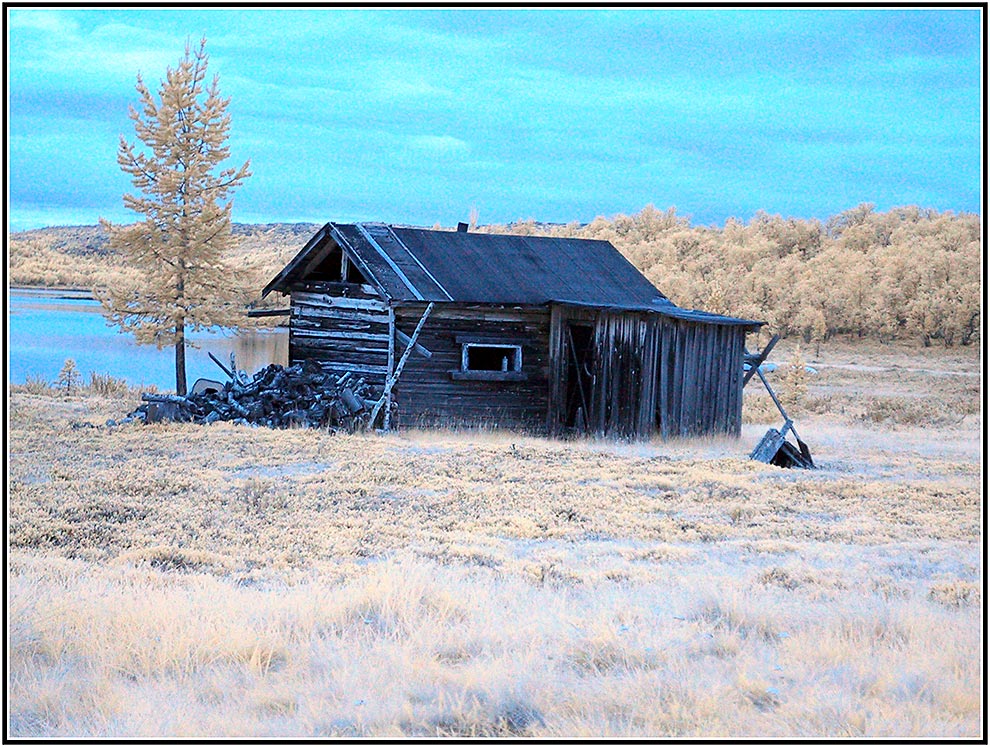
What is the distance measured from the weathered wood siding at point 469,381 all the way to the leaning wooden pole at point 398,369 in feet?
0.54

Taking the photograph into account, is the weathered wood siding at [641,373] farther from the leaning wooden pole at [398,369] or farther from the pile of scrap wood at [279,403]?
the pile of scrap wood at [279,403]

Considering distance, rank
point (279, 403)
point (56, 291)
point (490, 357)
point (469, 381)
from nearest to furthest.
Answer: point (279, 403)
point (469, 381)
point (490, 357)
point (56, 291)

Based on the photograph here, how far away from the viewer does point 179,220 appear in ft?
84.5

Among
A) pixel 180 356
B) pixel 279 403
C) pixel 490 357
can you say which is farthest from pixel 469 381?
pixel 180 356

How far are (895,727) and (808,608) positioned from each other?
228cm

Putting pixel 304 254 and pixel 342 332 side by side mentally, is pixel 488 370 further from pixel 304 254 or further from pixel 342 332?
pixel 304 254

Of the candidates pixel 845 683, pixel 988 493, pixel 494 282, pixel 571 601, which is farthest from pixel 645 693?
pixel 494 282

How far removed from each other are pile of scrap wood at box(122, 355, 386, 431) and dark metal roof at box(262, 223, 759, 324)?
6.15 ft

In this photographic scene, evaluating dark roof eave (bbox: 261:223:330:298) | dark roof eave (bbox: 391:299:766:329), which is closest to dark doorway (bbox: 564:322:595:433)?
dark roof eave (bbox: 391:299:766:329)

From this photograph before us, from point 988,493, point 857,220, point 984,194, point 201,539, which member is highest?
point 857,220

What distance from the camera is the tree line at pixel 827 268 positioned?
149 feet

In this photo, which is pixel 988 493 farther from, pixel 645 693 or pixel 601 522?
pixel 601 522

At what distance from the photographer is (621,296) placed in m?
21.6

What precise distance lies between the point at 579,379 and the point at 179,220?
11.2 m
